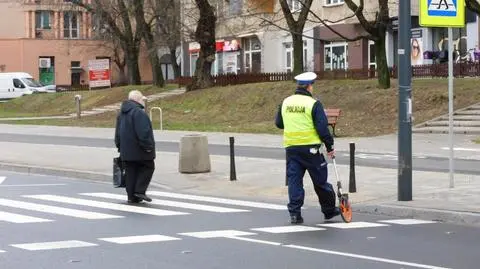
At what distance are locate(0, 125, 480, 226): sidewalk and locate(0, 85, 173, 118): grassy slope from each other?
80.8 feet

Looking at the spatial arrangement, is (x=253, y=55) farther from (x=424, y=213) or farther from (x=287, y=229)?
(x=287, y=229)

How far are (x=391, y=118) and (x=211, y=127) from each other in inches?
310

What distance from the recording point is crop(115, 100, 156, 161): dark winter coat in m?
12.7

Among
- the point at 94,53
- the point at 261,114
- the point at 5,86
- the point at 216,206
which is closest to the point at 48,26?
the point at 94,53

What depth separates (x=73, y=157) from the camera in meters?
20.5

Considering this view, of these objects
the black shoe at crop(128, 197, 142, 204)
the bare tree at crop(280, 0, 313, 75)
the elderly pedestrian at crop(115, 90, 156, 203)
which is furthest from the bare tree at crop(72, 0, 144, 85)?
the black shoe at crop(128, 197, 142, 204)

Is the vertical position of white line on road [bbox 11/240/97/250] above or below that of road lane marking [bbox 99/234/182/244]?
above

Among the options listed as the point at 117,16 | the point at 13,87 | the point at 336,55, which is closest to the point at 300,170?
the point at 117,16

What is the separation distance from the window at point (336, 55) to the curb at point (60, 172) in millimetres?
36831

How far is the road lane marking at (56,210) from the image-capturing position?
36.9ft

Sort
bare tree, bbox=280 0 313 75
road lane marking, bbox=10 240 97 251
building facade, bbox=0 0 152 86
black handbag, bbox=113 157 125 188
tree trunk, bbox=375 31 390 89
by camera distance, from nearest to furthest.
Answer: road lane marking, bbox=10 240 97 251
black handbag, bbox=113 157 125 188
tree trunk, bbox=375 31 390 89
bare tree, bbox=280 0 313 75
building facade, bbox=0 0 152 86

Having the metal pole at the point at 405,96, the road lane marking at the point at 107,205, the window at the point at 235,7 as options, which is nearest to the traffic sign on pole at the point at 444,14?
the metal pole at the point at 405,96

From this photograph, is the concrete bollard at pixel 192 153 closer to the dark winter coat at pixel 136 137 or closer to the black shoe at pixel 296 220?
the dark winter coat at pixel 136 137

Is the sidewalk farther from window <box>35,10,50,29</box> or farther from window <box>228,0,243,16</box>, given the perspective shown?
window <box>35,10,50,29</box>
